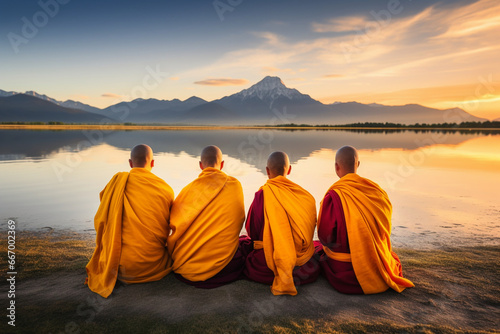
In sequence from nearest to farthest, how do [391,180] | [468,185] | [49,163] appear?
[468,185]
[391,180]
[49,163]

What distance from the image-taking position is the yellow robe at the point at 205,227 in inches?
155

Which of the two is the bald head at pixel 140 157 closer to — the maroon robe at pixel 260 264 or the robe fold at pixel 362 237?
the maroon robe at pixel 260 264

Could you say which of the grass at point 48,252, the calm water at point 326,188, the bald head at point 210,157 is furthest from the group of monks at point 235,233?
the calm water at point 326,188

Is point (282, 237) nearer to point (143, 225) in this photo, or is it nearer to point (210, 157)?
point (210, 157)

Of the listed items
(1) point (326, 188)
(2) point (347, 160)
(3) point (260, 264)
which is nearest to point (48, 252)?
(3) point (260, 264)

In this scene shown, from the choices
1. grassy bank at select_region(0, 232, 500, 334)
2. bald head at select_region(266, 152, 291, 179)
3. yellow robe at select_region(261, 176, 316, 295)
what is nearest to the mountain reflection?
bald head at select_region(266, 152, 291, 179)

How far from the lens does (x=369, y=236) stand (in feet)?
12.3

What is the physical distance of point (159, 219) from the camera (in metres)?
3.99

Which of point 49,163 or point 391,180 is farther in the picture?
point 49,163

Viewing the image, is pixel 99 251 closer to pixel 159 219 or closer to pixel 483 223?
pixel 159 219

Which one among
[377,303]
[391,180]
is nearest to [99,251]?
[377,303]

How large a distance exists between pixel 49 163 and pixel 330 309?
1680 centimetres

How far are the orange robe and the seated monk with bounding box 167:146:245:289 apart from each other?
0.24 metres

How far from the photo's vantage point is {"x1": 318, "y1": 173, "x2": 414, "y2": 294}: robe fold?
3775 mm
